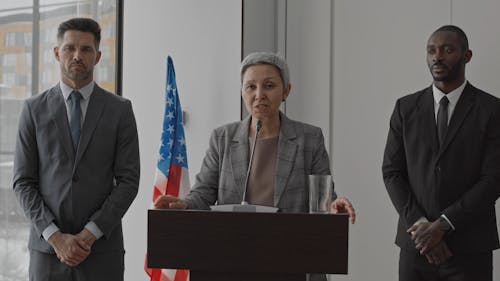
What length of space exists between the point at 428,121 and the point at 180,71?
252 centimetres

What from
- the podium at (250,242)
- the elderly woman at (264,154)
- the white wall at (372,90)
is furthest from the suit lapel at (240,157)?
the white wall at (372,90)

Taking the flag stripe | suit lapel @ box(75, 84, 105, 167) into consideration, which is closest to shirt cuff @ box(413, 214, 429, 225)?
suit lapel @ box(75, 84, 105, 167)

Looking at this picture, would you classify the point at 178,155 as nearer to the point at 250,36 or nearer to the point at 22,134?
the point at 250,36

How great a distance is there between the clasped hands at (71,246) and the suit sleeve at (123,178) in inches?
4.0

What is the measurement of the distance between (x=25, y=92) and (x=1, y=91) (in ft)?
0.67

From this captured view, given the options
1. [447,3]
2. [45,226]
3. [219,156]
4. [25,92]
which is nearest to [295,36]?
[447,3]

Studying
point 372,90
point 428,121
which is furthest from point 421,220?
point 372,90

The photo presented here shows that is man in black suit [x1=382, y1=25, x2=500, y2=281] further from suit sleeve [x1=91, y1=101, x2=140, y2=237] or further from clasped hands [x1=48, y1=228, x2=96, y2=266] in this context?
clasped hands [x1=48, y1=228, x2=96, y2=266]

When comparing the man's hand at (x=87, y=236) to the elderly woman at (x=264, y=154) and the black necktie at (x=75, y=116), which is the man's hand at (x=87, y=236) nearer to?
the black necktie at (x=75, y=116)

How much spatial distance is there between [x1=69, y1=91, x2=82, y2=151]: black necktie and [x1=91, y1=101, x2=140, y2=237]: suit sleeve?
0.21 m

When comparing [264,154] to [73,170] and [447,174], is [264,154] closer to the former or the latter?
[73,170]

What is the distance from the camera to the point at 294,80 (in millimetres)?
5246

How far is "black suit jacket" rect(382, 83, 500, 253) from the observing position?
3529mm

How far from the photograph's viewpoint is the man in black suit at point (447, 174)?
353 cm
